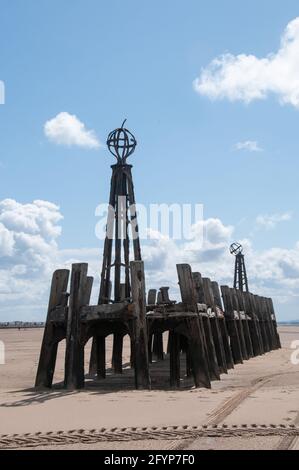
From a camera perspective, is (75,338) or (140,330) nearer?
(140,330)

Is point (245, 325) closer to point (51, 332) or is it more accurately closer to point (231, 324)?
point (231, 324)

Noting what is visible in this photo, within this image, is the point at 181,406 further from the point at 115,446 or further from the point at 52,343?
the point at 52,343

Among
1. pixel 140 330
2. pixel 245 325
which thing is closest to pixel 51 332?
pixel 140 330

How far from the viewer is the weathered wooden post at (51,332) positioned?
13523 millimetres

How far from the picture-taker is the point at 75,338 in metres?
13.0

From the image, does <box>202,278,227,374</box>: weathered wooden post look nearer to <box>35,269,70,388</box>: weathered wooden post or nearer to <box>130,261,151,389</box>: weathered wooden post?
<box>130,261,151,389</box>: weathered wooden post

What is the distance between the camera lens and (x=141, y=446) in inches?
270

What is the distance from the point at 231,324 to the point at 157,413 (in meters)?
11.8

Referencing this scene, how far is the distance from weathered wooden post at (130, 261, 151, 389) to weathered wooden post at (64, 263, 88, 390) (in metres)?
1.26

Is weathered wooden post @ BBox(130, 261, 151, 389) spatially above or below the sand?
above

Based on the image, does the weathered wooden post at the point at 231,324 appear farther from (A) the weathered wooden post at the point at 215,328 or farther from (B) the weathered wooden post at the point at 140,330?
(B) the weathered wooden post at the point at 140,330

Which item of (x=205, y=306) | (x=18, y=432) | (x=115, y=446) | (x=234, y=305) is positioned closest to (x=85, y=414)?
(x=18, y=432)

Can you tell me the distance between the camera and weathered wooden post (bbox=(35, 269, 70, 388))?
13523 mm

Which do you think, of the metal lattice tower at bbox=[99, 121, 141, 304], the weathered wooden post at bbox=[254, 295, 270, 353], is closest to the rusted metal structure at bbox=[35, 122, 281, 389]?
the metal lattice tower at bbox=[99, 121, 141, 304]
